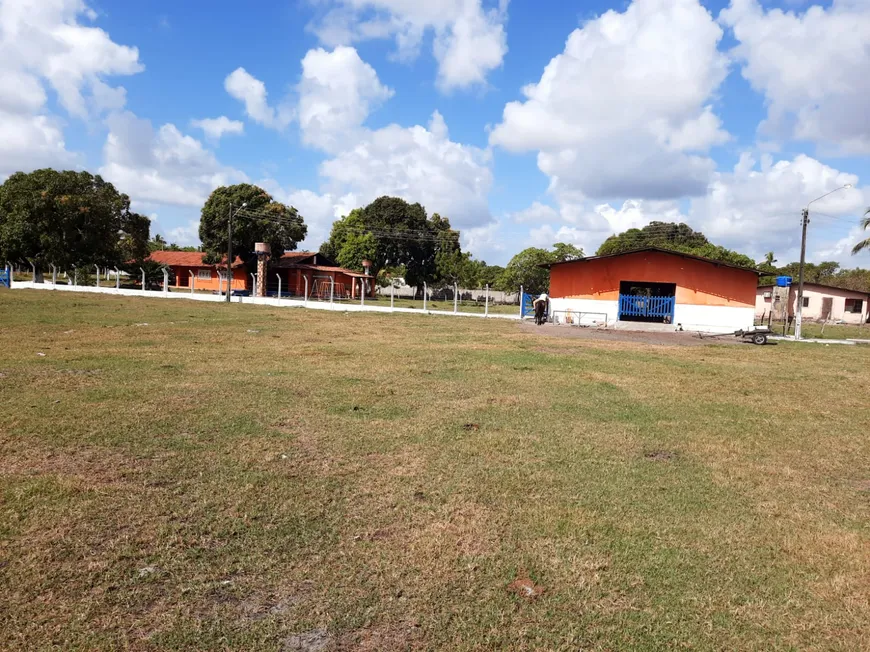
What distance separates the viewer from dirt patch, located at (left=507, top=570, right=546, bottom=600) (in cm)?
339

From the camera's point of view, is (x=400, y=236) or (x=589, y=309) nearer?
(x=589, y=309)

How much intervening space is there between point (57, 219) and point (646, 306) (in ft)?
Result: 127

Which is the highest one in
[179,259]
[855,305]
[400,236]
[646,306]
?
[400,236]

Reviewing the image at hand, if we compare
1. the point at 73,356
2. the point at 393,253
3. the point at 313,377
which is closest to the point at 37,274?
the point at 393,253

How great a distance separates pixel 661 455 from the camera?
6176mm

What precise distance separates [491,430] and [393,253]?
56.8m

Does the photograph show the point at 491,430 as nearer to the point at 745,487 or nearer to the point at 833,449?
the point at 745,487

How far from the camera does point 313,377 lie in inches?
388

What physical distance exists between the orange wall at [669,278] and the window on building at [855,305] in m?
22.6

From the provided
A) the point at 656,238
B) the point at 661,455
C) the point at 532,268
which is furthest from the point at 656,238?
the point at 661,455

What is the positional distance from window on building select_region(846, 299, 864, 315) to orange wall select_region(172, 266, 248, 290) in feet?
156

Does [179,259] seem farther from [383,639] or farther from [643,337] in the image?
[383,639]

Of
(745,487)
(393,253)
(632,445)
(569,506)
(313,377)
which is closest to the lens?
(569,506)

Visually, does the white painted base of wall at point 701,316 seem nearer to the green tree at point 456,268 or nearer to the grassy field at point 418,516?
the grassy field at point 418,516
